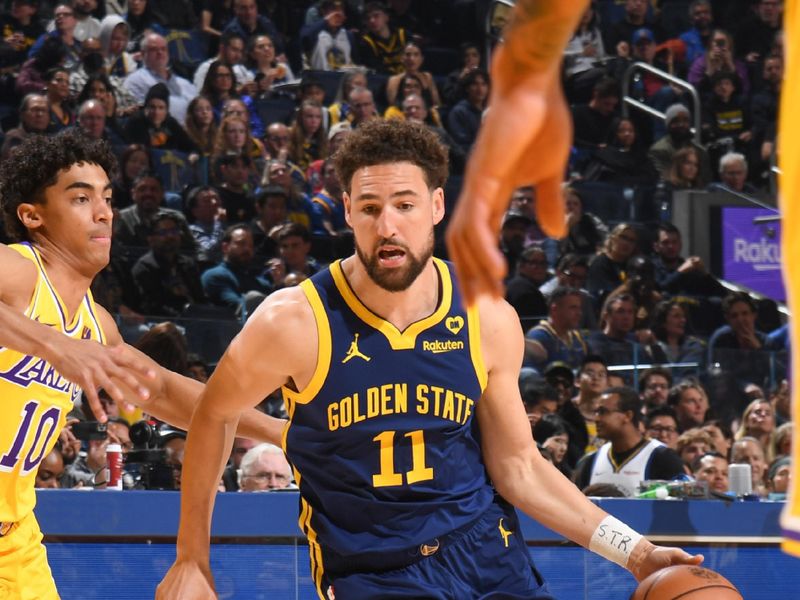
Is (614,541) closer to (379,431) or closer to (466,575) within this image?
(466,575)

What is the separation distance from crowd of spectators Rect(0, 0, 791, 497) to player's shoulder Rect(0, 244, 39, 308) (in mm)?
2422

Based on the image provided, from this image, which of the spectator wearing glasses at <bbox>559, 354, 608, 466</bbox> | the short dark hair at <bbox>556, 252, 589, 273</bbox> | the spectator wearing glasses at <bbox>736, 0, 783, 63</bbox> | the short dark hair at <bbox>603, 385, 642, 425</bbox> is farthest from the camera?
the spectator wearing glasses at <bbox>736, 0, 783, 63</bbox>

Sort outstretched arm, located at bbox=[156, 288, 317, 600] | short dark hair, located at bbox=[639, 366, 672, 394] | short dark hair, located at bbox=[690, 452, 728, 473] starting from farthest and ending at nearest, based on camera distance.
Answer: short dark hair, located at bbox=[639, 366, 672, 394], short dark hair, located at bbox=[690, 452, 728, 473], outstretched arm, located at bbox=[156, 288, 317, 600]

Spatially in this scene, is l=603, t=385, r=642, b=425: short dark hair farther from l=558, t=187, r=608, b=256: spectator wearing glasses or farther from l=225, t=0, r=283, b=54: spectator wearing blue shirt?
l=225, t=0, r=283, b=54: spectator wearing blue shirt

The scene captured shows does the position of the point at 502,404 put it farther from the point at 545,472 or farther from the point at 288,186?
the point at 288,186

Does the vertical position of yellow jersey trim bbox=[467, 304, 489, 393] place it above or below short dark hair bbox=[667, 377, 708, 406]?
above

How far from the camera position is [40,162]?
15.4 feet

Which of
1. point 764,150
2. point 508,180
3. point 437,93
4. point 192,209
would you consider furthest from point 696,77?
point 508,180

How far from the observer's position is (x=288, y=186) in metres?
11.3

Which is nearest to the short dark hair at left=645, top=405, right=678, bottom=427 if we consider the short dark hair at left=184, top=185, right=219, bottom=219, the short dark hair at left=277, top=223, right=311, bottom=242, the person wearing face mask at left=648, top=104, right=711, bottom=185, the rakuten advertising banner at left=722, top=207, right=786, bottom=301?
the short dark hair at left=277, top=223, right=311, bottom=242

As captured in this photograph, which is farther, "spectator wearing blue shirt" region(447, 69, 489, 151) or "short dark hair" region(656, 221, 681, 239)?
"spectator wearing blue shirt" region(447, 69, 489, 151)

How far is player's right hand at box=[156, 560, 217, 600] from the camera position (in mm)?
3980

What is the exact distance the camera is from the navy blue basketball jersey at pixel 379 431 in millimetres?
4035

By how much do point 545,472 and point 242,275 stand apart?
6046mm
